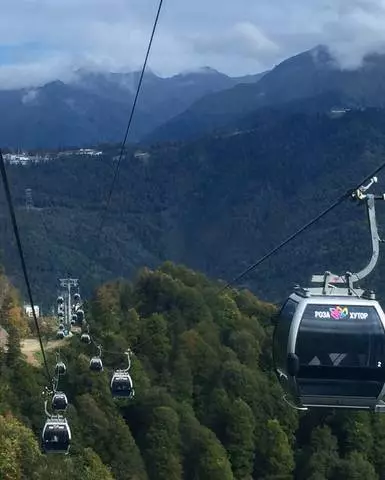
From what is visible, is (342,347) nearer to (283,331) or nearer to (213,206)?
(283,331)

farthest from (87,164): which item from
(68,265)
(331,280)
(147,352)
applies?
(331,280)

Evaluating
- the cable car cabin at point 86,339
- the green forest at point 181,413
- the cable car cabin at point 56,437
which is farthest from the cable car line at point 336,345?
the cable car cabin at point 86,339

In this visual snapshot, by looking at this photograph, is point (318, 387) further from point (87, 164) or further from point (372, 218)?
point (87, 164)

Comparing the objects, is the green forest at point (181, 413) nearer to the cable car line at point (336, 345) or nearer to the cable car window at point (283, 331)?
the cable car window at point (283, 331)

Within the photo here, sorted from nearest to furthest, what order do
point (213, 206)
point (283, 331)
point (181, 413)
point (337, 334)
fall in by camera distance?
1. point (337, 334)
2. point (283, 331)
3. point (181, 413)
4. point (213, 206)

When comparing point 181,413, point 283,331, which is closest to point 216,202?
point 181,413
